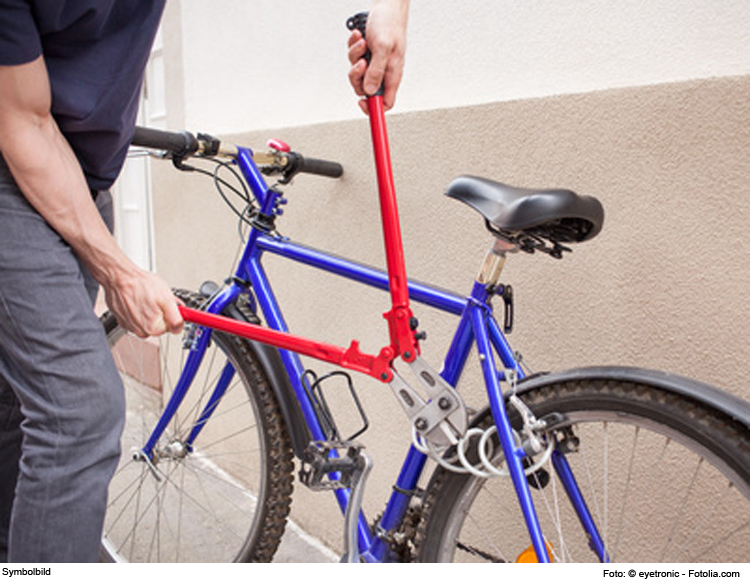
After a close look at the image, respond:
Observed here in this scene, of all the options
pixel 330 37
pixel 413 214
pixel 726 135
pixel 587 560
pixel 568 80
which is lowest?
pixel 587 560

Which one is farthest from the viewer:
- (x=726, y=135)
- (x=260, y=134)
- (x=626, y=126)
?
(x=260, y=134)

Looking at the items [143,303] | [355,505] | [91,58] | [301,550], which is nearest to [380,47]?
[91,58]

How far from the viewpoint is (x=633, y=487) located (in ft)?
4.38

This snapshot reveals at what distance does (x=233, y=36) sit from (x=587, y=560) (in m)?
2.09

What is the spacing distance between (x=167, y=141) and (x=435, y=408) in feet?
2.79

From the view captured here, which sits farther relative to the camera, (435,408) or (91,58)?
(435,408)

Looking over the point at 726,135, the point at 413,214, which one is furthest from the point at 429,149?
the point at 726,135

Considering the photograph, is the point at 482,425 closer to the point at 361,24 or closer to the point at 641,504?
the point at 641,504

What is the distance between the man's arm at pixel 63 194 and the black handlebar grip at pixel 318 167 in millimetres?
614

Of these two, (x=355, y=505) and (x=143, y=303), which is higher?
(x=143, y=303)

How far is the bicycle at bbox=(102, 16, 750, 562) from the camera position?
102cm

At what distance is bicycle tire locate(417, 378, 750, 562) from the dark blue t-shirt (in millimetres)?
841

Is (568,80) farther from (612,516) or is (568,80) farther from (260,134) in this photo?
(260,134)

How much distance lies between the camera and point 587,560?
4.77 ft
